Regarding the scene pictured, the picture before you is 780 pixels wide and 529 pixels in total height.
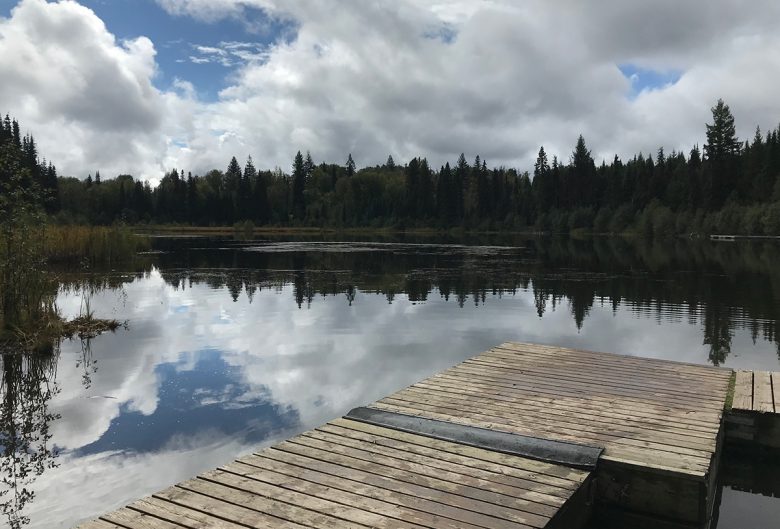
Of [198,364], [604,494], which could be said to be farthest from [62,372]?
[604,494]

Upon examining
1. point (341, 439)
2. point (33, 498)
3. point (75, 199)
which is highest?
point (75, 199)

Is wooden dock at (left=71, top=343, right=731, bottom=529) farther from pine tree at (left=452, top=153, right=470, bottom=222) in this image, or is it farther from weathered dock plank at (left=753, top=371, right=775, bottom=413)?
pine tree at (left=452, top=153, right=470, bottom=222)

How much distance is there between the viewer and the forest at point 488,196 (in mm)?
80500

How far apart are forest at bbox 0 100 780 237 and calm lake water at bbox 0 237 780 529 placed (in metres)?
58.0

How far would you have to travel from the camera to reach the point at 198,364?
11555 millimetres

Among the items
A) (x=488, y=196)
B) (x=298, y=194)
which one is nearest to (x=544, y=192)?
(x=488, y=196)

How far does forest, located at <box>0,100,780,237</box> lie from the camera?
8050 cm

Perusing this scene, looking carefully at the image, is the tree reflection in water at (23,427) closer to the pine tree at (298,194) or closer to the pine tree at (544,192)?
the pine tree at (544,192)

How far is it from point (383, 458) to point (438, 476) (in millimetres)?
627

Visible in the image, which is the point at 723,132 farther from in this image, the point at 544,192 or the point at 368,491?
the point at 368,491

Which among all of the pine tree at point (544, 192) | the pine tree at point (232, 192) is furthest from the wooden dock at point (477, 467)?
the pine tree at point (232, 192)

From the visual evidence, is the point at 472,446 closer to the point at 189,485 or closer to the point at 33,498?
the point at 189,485

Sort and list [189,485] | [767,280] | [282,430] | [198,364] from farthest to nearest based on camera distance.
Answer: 1. [767,280]
2. [198,364]
3. [282,430]
4. [189,485]

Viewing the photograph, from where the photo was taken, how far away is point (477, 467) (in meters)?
5.11
